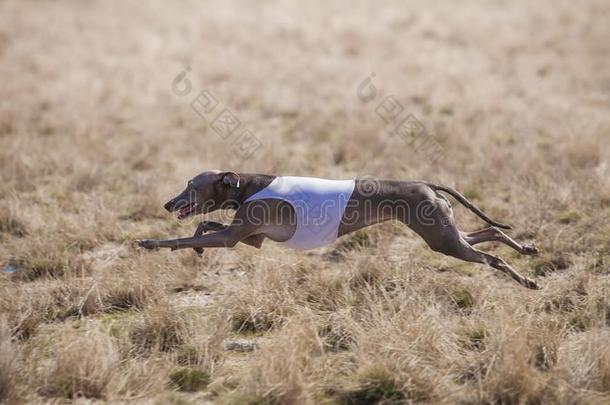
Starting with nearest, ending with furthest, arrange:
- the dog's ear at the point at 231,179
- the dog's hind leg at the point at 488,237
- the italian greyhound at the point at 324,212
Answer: the italian greyhound at the point at 324,212, the dog's ear at the point at 231,179, the dog's hind leg at the point at 488,237

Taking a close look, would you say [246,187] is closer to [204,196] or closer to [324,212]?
[204,196]

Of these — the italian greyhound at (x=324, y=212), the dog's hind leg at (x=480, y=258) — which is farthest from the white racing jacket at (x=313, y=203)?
the dog's hind leg at (x=480, y=258)

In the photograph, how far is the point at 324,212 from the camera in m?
6.54

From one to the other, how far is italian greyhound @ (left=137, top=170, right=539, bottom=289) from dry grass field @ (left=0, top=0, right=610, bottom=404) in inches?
20.4

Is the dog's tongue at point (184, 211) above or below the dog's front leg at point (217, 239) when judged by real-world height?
above

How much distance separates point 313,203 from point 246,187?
70 cm

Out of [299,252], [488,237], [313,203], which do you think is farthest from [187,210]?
[488,237]

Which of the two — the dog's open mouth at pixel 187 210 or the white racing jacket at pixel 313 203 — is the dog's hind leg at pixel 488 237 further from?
the dog's open mouth at pixel 187 210

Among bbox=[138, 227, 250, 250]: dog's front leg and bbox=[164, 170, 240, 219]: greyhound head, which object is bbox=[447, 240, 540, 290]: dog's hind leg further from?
Result: bbox=[164, 170, 240, 219]: greyhound head

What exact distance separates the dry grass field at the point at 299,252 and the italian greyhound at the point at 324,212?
519 mm

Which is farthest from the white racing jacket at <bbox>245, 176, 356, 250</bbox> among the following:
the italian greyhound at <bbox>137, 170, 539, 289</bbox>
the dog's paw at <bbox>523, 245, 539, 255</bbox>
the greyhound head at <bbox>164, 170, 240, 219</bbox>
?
the dog's paw at <bbox>523, 245, 539, 255</bbox>

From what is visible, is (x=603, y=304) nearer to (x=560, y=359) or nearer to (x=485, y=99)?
(x=560, y=359)

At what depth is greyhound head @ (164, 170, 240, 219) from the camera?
6.88 metres

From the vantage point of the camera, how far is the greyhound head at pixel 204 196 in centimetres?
688
